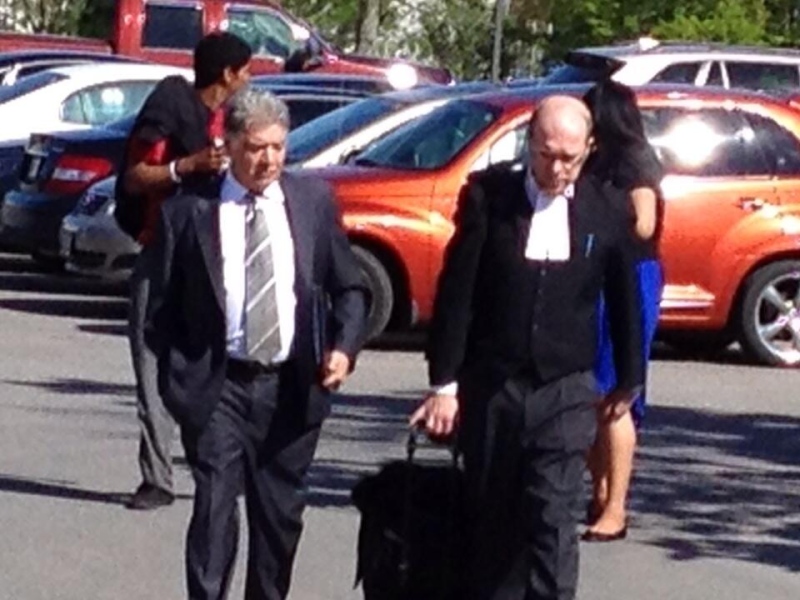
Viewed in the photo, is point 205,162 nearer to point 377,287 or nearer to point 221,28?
point 377,287

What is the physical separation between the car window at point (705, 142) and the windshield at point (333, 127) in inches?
86.0

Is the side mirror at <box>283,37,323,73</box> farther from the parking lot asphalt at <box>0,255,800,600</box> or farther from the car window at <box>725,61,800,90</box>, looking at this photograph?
the parking lot asphalt at <box>0,255,800,600</box>

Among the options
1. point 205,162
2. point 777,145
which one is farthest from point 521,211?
point 777,145

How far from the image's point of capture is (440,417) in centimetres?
750

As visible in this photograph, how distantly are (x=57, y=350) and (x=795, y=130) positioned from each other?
4.91 m

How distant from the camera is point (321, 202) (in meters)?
7.98

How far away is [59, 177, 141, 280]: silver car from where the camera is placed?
1878 centimetres

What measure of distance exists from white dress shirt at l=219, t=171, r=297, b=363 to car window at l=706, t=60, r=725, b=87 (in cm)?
1546

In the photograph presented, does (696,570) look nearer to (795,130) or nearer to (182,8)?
(795,130)

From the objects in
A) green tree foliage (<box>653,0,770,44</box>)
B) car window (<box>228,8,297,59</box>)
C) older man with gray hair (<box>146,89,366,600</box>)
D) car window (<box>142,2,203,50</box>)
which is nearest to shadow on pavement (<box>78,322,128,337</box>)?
older man with gray hair (<box>146,89,366,600</box>)

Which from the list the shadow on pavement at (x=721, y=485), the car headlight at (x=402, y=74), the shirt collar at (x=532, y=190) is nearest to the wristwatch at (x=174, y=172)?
the shadow on pavement at (x=721, y=485)

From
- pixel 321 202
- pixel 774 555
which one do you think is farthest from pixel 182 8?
pixel 321 202

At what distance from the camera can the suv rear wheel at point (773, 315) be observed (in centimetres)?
1714

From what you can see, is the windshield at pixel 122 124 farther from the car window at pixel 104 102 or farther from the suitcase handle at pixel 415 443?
the suitcase handle at pixel 415 443
